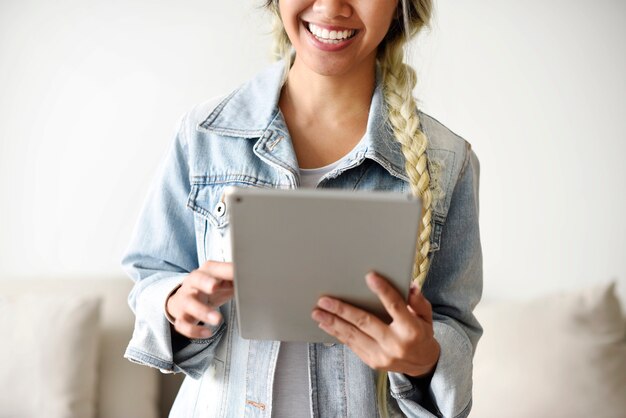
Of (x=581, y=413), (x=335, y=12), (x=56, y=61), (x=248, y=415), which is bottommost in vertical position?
(x=581, y=413)

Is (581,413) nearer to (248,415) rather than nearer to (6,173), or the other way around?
(248,415)

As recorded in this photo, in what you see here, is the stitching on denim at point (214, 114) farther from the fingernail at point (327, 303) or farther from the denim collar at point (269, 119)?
the fingernail at point (327, 303)

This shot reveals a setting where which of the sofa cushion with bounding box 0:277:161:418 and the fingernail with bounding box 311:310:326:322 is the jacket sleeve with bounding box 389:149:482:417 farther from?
the sofa cushion with bounding box 0:277:161:418

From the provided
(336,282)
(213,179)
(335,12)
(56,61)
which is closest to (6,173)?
(56,61)

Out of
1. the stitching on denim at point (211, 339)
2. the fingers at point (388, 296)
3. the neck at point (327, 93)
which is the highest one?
the neck at point (327, 93)

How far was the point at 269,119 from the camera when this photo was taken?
3.75ft

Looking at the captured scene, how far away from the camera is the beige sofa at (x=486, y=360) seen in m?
2.05

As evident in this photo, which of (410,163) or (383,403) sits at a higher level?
(410,163)

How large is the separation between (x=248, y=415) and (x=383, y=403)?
0.64 feet

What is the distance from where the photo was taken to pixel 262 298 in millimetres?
883

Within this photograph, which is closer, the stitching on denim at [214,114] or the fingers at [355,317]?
the fingers at [355,317]

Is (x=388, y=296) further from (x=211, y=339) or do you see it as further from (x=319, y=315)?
(x=211, y=339)

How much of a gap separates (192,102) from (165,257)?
130cm

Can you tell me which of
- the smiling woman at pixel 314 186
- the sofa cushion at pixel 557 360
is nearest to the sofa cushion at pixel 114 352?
the sofa cushion at pixel 557 360
